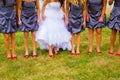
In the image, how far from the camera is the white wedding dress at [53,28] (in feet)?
27.9

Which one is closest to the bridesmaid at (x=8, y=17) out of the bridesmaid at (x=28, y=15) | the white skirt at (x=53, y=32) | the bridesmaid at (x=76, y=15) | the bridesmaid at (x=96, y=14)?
the bridesmaid at (x=28, y=15)

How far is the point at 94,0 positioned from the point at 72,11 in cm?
62

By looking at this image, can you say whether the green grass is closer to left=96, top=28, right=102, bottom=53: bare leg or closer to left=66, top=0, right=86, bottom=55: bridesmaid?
left=96, top=28, right=102, bottom=53: bare leg

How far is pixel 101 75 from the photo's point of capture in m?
7.22

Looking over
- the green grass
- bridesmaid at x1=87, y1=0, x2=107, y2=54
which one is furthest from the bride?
bridesmaid at x1=87, y1=0, x2=107, y2=54

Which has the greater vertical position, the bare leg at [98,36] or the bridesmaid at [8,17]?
the bridesmaid at [8,17]

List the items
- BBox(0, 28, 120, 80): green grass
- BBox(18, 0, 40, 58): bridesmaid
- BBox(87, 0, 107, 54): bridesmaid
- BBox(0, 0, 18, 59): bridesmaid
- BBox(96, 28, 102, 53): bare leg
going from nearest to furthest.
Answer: BBox(0, 28, 120, 80): green grass < BBox(0, 0, 18, 59): bridesmaid < BBox(18, 0, 40, 58): bridesmaid < BBox(87, 0, 107, 54): bridesmaid < BBox(96, 28, 102, 53): bare leg

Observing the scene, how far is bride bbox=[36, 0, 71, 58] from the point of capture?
27.9ft

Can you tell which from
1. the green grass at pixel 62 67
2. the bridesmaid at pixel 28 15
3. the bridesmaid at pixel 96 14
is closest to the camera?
the green grass at pixel 62 67

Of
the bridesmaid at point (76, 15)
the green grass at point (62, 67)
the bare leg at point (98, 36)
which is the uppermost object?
the bridesmaid at point (76, 15)

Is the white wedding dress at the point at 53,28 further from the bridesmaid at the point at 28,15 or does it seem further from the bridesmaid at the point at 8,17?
the bridesmaid at the point at 8,17

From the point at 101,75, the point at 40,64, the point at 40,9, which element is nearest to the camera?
the point at 101,75

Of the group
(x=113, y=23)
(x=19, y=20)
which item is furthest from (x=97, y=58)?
(x=19, y=20)

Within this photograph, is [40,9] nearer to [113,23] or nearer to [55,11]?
[55,11]
